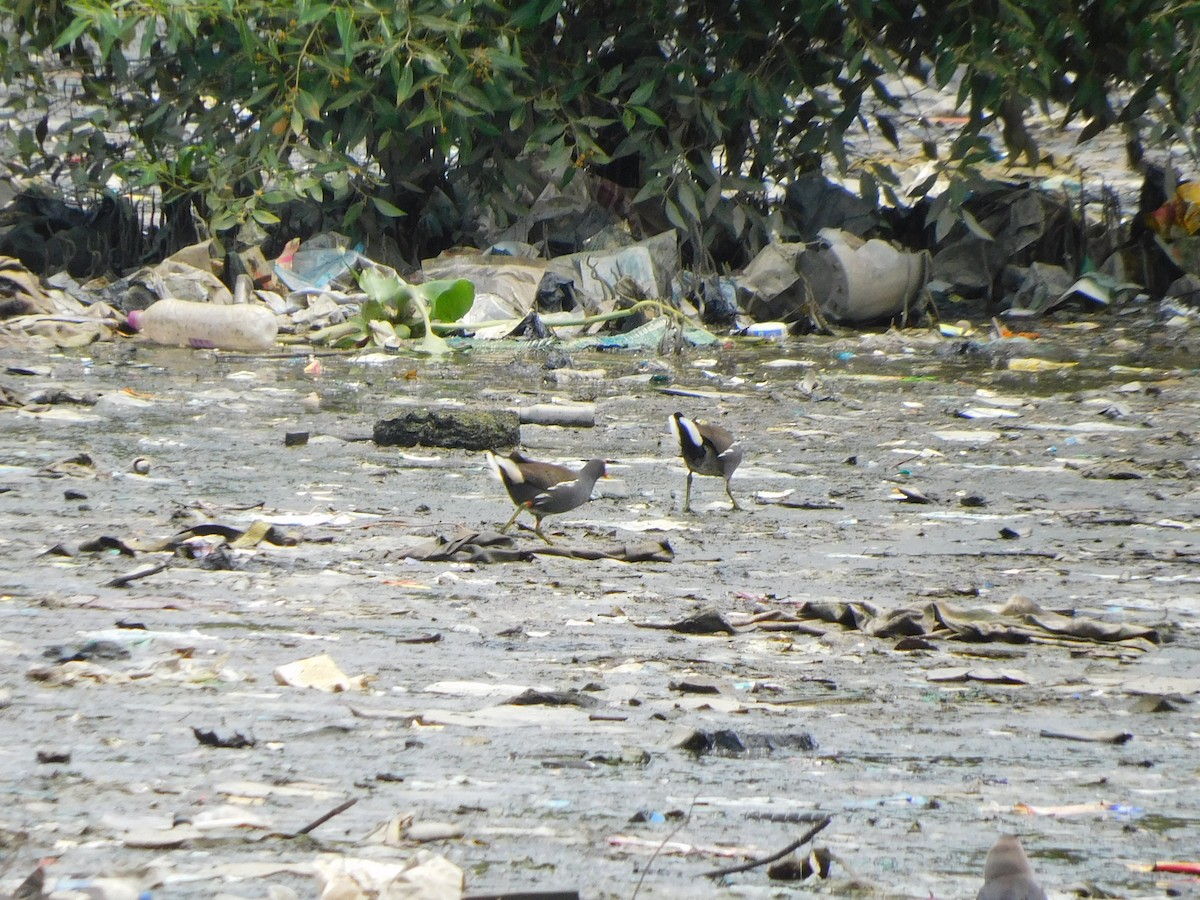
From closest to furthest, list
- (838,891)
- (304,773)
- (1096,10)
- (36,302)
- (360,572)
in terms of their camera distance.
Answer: (838,891) < (304,773) < (360,572) < (36,302) < (1096,10)

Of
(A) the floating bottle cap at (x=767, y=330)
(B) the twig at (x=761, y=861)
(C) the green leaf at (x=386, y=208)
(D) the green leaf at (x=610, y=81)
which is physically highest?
(D) the green leaf at (x=610, y=81)

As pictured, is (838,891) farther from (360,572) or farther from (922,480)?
(922,480)

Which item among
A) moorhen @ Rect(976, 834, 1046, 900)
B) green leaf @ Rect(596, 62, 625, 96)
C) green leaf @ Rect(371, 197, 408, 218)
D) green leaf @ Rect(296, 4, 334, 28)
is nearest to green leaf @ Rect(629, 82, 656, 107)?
green leaf @ Rect(596, 62, 625, 96)

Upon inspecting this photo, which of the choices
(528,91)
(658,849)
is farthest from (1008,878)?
(528,91)

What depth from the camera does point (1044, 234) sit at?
10.8 meters

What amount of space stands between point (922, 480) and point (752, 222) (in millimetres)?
5242

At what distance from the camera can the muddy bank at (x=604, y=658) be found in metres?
1.97

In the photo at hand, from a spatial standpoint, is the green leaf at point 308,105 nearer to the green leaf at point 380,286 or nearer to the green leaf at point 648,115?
the green leaf at point 380,286

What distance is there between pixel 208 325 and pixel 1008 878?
298 inches

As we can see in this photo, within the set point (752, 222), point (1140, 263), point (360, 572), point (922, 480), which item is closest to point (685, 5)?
point (752, 222)

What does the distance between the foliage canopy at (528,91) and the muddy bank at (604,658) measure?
339 cm

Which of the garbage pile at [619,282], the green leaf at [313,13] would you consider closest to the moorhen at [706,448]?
the garbage pile at [619,282]

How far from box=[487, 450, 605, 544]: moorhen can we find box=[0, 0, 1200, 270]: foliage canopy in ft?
16.1

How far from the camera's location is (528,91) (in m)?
9.82
